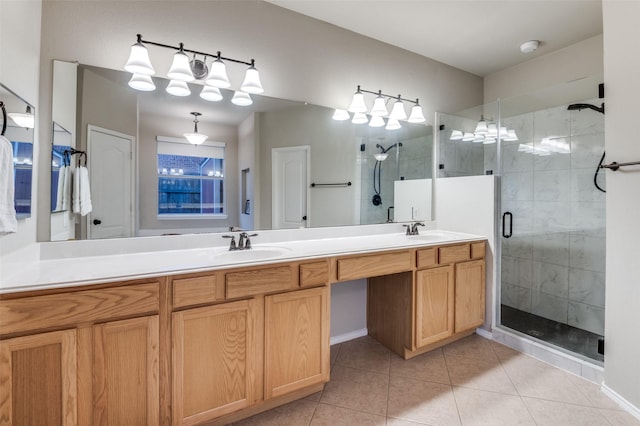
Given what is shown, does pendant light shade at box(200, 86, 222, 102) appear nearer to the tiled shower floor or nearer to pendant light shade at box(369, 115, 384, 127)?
pendant light shade at box(369, 115, 384, 127)

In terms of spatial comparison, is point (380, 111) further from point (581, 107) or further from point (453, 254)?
point (581, 107)

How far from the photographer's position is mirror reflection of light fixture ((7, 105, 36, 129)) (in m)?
1.23

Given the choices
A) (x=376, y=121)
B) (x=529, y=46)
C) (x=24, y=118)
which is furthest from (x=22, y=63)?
(x=529, y=46)

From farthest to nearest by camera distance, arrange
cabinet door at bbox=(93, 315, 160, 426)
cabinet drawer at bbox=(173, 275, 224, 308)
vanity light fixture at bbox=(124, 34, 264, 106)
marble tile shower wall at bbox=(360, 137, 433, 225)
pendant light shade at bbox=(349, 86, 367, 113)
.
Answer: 1. marble tile shower wall at bbox=(360, 137, 433, 225)
2. pendant light shade at bbox=(349, 86, 367, 113)
3. vanity light fixture at bbox=(124, 34, 264, 106)
4. cabinet drawer at bbox=(173, 275, 224, 308)
5. cabinet door at bbox=(93, 315, 160, 426)

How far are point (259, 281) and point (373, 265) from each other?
76 cm

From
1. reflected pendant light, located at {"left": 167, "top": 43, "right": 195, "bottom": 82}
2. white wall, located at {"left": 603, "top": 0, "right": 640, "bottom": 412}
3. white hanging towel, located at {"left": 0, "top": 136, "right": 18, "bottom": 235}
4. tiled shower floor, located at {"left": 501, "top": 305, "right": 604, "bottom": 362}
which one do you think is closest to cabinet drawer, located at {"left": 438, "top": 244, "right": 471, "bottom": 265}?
tiled shower floor, located at {"left": 501, "top": 305, "right": 604, "bottom": 362}

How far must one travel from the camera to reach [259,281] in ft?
4.86

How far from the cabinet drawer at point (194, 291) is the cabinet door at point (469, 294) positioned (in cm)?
183

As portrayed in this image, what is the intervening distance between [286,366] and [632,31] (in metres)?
2.58

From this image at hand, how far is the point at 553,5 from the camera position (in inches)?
85.2

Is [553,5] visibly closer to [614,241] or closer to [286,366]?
[614,241]

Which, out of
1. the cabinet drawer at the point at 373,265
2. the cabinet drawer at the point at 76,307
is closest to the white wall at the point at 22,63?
the cabinet drawer at the point at 76,307

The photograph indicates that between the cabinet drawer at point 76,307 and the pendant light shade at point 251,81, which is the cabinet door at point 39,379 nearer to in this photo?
the cabinet drawer at point 76,307

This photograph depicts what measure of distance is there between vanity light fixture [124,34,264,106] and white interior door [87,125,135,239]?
1.15ft
